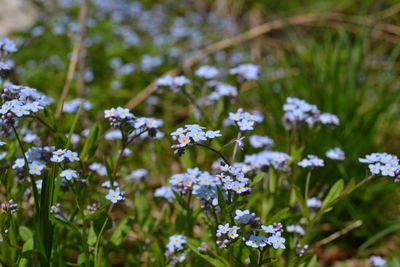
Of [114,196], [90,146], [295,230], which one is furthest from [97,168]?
[295,230]

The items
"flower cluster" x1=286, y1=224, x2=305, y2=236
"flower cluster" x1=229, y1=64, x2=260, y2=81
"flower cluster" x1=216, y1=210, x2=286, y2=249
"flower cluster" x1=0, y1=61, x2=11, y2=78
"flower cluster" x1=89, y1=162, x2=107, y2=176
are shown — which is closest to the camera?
"flower cluster" x1=216, y1=210, x2=286, y2=249

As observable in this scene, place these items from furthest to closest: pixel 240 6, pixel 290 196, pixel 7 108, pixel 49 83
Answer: pixel 240 6 < pixel 49 83 < pixel 290 196 < pixel 7 108

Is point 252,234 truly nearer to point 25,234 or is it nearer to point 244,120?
point 244,120

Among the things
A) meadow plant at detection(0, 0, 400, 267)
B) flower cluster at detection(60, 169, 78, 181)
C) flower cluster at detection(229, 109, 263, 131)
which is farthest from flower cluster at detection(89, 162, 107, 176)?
flower cluster at detection(229, 109, 263, 131)

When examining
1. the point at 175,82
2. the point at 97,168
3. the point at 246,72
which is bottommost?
the point at 97,168

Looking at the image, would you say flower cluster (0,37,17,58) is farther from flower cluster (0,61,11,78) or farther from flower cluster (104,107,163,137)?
flower cluster (104,107,163,137)

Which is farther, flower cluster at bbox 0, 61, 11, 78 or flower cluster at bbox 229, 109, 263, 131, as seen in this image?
flower cluster at bbox 0, 61, 11, 78

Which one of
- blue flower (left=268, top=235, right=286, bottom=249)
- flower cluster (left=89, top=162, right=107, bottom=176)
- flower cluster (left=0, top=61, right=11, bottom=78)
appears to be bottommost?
blue flower (left=268, top=235, right=286, bottom=249)

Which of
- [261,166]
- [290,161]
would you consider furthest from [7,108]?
[290,161]

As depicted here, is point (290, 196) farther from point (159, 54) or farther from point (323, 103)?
point (159, 54)
